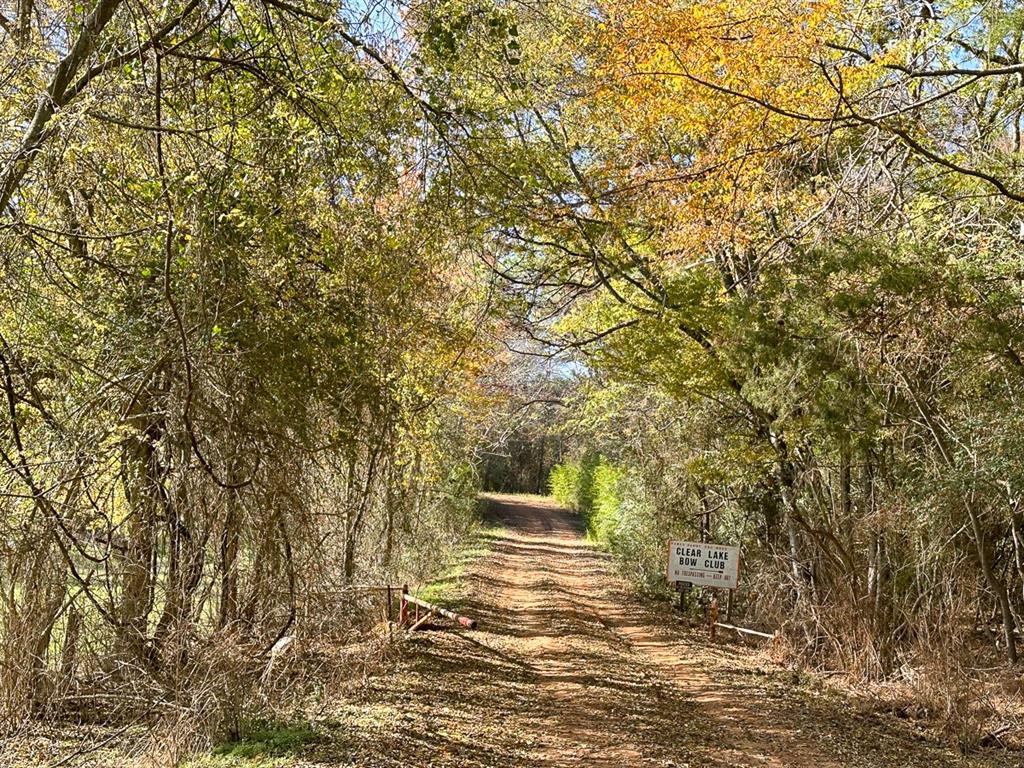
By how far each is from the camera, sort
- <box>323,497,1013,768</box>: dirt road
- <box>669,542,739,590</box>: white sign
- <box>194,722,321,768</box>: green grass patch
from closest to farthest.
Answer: <box>194,722,321,768</box>: green grass patch
<box>323,497,1013,768</box>: dirt road
<box>669,542,739,590</box>: white sign

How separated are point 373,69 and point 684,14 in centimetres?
305

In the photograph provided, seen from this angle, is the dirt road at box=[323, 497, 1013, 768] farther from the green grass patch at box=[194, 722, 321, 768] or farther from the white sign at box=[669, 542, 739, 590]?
the white sign at box=[669, 542, 739, 590]

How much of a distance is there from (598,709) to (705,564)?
17.6 feet

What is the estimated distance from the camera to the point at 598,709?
881 cm

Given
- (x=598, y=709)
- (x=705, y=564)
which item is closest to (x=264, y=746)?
(x=598, y=709)

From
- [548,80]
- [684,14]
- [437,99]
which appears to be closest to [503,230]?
[548,80]

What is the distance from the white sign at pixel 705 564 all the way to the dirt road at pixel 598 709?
3.40 ft

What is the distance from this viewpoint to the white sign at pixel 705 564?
44.8 ft

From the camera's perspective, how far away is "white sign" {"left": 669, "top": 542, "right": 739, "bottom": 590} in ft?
44.8

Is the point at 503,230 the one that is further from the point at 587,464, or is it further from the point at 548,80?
the point at 587,464

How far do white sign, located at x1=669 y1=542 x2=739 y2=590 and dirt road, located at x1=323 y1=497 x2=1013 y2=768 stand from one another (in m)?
1.04

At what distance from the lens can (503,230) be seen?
10156 millimetres

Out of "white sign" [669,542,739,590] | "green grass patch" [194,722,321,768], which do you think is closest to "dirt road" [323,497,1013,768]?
"green grass patch" [194,722,321,768]

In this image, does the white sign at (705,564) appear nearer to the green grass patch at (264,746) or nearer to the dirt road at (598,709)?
the dirt road at (598,709)
